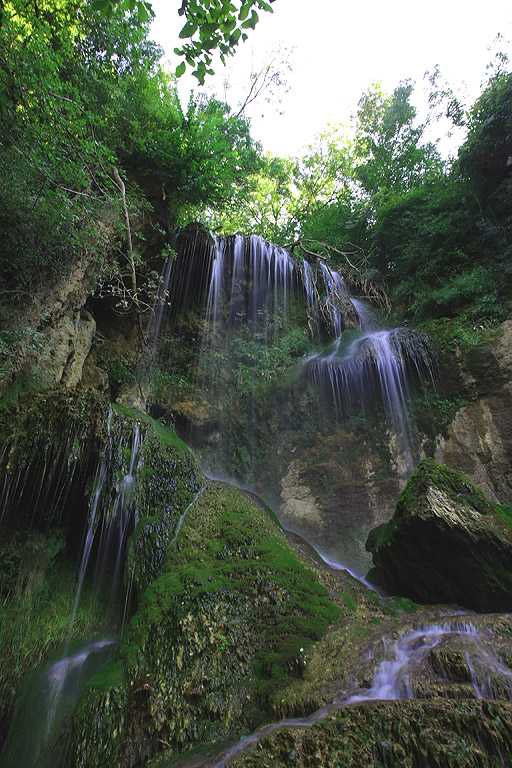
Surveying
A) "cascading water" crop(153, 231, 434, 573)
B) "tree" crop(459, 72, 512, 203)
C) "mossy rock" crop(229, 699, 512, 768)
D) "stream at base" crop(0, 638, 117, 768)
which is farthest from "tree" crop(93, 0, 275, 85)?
"tree" crop(459, 72, 512, 203)

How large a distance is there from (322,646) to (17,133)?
8.10 meters

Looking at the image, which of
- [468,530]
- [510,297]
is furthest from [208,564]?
[510,297]

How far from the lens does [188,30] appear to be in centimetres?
256

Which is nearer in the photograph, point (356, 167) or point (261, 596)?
point (261, 596)

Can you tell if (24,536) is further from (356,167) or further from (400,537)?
(356,167)

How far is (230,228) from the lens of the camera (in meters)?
17.5

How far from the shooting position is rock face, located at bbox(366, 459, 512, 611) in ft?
14.5

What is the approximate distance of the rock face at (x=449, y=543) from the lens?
443 centimetres

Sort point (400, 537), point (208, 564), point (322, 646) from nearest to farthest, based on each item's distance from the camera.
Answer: point (322, 646), point (208, 564), point (400, 537)

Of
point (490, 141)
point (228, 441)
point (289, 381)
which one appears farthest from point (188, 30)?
point (490, 141)

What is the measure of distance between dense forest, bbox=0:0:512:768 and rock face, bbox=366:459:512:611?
1.2 inches

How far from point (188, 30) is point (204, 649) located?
5.00 metres

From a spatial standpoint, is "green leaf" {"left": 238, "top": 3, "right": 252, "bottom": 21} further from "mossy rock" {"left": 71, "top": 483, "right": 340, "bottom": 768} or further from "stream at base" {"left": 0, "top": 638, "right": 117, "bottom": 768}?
"stream at base" {"left": 0, "top": 638, "right": 117, "bottom": 768}

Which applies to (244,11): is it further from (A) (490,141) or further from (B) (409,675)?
(A) (490,141)
